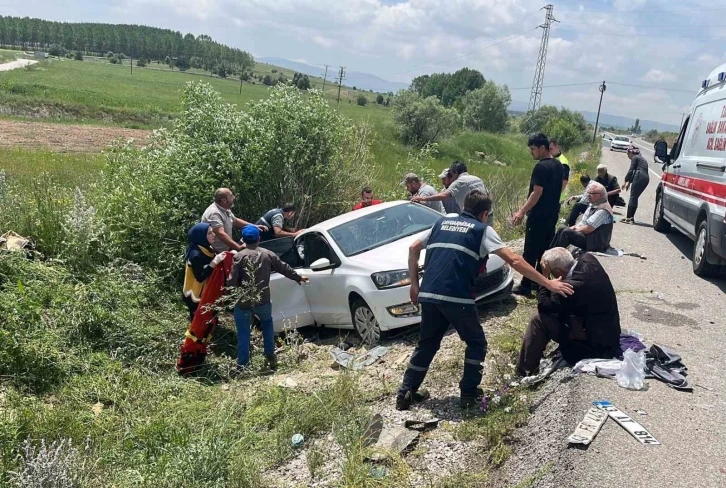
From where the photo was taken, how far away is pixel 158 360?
685 cm

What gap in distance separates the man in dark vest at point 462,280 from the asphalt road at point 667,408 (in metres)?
0.77

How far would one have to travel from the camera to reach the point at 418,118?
4347 cm

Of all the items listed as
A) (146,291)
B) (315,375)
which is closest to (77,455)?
(315,375)

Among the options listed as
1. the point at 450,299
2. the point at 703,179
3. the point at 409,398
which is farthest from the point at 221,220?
the point at 703,179

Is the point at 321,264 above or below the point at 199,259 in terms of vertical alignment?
above

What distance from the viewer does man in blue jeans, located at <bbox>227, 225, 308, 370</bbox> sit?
6.29 meters

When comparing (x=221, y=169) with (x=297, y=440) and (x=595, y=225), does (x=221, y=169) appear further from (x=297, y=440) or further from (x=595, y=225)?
(x=297, y=440)

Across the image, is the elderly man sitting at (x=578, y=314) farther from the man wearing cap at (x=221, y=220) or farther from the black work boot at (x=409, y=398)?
the man wearing cap at (x=221, y=220)

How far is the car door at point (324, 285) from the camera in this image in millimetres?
6988

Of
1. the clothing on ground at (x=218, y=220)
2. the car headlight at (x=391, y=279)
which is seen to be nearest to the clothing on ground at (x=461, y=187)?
the car headlight at (x=391, y=279)

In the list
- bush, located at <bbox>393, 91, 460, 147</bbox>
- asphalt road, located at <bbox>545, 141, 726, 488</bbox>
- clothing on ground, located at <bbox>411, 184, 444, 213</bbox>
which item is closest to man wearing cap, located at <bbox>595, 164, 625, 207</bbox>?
asphalt road, located at <bbox>545, 141, 726, 488</bbox>

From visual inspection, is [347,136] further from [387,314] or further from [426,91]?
[426,91]

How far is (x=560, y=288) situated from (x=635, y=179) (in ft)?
27.8

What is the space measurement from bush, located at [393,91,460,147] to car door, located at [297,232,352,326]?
3620cm
